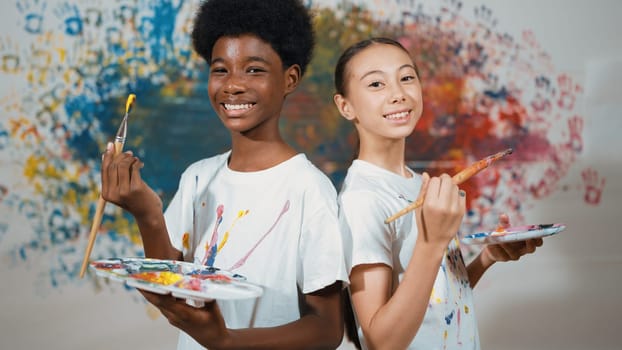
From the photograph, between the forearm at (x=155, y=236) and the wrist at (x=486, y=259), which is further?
the wrist at (x=486, y=259)

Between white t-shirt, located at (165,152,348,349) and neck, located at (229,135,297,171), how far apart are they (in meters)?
0.02

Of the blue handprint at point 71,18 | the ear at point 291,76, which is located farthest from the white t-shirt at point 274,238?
the blue handprint at point 71,18

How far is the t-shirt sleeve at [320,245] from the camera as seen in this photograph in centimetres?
104

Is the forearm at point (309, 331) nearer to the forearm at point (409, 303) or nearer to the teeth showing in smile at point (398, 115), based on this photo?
the forearm at point (409, 303)

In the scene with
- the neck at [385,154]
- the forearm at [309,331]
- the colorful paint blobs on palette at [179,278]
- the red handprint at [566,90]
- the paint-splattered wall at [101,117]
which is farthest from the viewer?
the red handprint at [566,90]

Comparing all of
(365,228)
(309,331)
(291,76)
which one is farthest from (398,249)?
(291,76)

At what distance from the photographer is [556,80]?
247 cm

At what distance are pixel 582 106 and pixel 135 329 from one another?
64.9 inches

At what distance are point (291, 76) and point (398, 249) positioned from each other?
0.33 m

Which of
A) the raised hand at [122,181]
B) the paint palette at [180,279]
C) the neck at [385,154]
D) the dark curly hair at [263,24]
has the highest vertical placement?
the dark curly hair at [263,24]

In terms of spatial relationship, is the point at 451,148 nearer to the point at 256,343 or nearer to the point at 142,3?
the point at 142,3

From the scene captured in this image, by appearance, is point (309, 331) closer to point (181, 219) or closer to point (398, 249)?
point (398, 249)

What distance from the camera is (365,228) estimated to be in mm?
1075

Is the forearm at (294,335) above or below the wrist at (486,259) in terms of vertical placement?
below
